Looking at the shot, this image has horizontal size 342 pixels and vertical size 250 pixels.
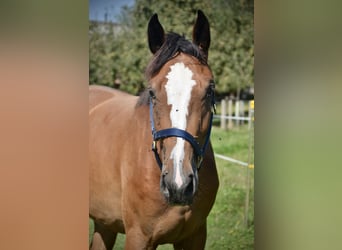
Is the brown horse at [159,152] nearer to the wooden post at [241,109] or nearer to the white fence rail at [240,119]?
the white fence rail at [240,119]

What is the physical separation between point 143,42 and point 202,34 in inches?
11.0

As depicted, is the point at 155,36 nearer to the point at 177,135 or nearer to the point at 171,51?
the point at 171,51

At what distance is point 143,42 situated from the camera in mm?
2033

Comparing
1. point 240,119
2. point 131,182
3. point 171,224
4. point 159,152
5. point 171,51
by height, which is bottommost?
point 171,224

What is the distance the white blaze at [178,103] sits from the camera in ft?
5.87

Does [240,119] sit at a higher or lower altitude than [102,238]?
higher

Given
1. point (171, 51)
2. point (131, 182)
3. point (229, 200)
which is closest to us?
point (171, 51)

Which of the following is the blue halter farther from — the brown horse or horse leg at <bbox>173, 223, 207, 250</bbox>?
horse leg at <bbox>173, 223, 207, 250</bbox>

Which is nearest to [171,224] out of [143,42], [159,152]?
[159,152]

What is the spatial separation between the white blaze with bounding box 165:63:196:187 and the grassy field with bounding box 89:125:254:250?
0.32m

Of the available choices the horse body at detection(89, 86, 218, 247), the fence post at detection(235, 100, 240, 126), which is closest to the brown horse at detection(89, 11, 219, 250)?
the horse body at detection(89, 86, 218, 247)
